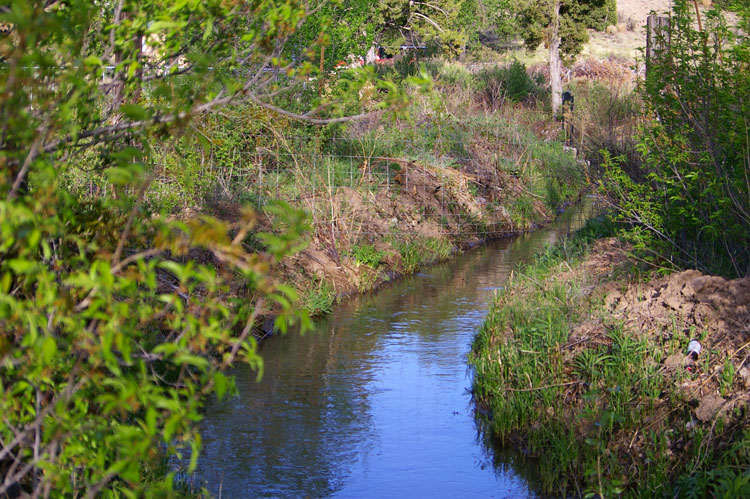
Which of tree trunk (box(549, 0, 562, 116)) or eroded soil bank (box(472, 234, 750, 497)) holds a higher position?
tree trunk (box(549, 0, 562, 116))

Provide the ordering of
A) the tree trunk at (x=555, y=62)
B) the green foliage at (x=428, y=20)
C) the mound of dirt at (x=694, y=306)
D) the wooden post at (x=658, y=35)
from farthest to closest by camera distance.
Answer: the tree trunk at (x=555, y=62)
the green foliage at (x=428, y=20)
the wooden post at (x=658, y=35)
the mound of dirt at (x=694, y=306)

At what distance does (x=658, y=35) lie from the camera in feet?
31.2

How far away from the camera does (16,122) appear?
9.41ft

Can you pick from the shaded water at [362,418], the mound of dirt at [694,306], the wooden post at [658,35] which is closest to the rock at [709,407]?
the mound of dirt at [694,306]

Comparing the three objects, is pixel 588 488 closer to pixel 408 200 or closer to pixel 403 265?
pixel 403 265

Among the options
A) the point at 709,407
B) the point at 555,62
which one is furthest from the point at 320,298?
the point at 555,62

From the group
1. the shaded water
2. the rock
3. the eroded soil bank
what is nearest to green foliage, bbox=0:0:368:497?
the shaded water

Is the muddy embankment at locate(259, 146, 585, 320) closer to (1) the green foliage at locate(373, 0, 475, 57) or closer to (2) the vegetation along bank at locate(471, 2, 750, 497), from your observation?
(2) the vegetation along bank at locate(471, 2, 750, 497)

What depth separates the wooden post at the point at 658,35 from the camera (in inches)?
370

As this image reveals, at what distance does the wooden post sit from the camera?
9.39 meters

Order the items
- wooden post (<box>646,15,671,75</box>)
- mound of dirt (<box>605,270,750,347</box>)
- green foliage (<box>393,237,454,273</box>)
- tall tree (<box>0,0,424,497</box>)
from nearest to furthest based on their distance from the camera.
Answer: tall tree (<box>0,0,424,497</box>) < mound of dirt (<box>605,270,750,347</box>) < wooden post (<box>646,15,671,75</box>) < green foliage (<box>393,237,454,273</box>)

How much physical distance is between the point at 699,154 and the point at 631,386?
3022mm

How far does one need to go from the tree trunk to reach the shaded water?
72.2 ft

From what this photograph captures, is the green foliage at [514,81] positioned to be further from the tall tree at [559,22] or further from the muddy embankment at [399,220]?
the muddy embankment at [399,220]
